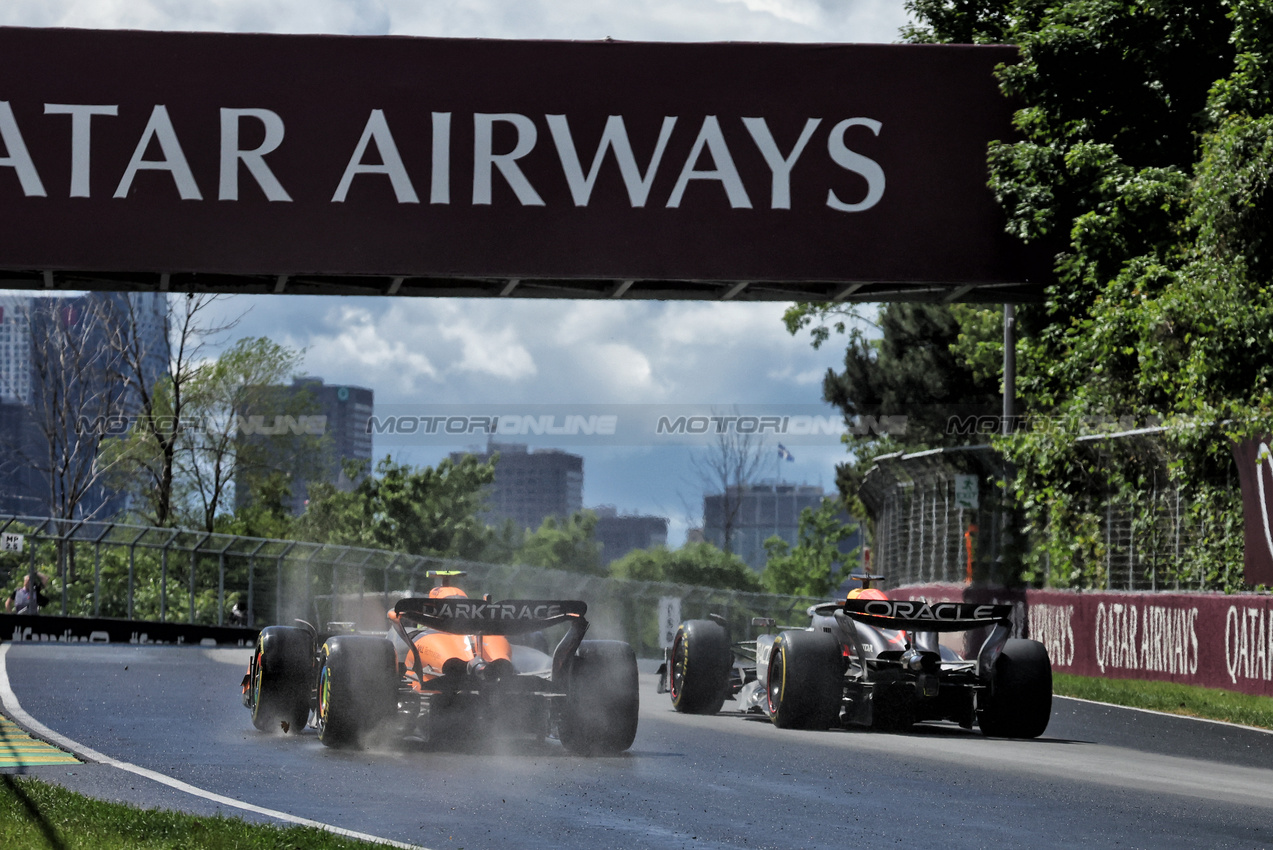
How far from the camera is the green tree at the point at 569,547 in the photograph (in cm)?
7925

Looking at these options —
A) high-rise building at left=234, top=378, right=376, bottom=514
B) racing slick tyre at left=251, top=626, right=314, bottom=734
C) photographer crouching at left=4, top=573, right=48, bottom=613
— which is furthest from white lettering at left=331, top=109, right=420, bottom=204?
high-rise building at left=234, top=378, right=376, bottom=514

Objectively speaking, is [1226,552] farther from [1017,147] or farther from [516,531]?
[516,531]

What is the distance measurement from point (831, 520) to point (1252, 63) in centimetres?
6295

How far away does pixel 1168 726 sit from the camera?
16750 mm

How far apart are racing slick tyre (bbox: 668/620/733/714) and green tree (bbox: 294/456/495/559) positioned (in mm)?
45603

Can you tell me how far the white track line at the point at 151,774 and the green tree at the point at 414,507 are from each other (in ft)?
144

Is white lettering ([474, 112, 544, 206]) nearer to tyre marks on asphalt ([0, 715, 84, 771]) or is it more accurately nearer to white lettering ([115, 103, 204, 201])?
white lettering ([115, 103, 204, 201])

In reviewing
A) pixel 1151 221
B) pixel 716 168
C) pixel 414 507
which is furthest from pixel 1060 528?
pixel 414 507

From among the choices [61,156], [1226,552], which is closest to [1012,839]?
[61,156]

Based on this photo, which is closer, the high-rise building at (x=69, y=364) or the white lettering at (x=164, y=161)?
the white lettering at (x=164, y=161)

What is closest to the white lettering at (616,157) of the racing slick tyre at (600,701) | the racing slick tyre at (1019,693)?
the racing slick tyre at (600,701)

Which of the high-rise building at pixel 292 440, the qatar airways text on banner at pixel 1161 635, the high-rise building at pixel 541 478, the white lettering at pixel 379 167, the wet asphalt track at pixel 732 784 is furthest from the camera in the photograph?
the high-rise building at pixel 541 478

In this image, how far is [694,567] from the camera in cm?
6788

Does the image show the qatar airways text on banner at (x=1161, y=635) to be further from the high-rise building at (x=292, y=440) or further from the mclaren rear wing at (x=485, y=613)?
the high-rise building at (x=292, y=440)
